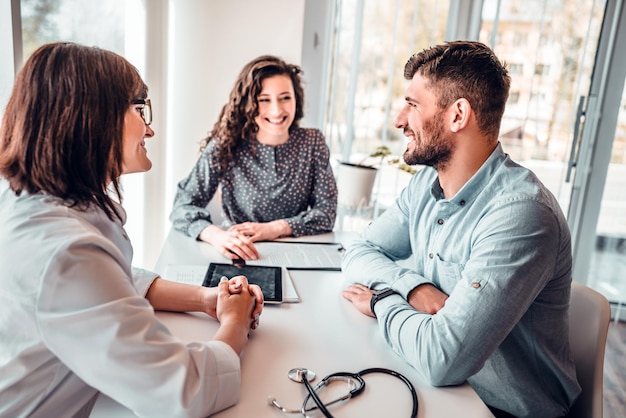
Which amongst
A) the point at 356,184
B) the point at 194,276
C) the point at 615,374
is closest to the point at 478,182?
the point at 194,276

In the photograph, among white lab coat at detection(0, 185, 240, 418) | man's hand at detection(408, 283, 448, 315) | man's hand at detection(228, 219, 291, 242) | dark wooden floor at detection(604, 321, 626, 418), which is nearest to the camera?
white lab coat at detection(0, 185, 240, 418)

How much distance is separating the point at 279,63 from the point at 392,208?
0.96 metres

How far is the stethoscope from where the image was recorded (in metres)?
0.80

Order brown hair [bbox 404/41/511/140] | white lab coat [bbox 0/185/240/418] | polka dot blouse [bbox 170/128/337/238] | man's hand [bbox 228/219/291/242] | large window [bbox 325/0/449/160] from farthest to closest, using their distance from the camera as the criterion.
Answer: large window [bbox 325/0/449/160]
polka dot blouse [bbox 170/128/337/238]
man's hand [bbox 228/219/291/242]
brown hair [bbox 404/41/511/140]
white lab coat [bbox 0/185/240/418]

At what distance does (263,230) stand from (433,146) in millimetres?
737

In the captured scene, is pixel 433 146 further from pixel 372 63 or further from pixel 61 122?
pixel 372 63

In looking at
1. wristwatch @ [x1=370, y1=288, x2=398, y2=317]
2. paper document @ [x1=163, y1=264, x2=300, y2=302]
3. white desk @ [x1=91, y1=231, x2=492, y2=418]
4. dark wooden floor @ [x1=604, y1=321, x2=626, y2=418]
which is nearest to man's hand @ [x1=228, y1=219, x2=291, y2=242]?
paper document @ [x1=163, y1=264, x2=300, y2=302]

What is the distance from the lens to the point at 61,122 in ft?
2.48

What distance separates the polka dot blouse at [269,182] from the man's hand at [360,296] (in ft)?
2.31

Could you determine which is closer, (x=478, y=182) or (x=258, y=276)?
(x=478, y=182)

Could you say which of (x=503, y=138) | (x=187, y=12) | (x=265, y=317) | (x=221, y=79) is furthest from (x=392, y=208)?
(x=503, y=138)

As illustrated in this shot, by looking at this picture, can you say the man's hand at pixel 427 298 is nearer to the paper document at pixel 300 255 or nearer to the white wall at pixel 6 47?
the paper document at pixel 300 255

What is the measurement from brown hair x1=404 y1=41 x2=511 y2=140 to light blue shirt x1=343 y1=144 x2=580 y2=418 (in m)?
0.10

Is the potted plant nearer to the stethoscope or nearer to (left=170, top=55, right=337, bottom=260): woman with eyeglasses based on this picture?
(left=170, top=55, right=337, bottom=260): woman with eyeglasses
